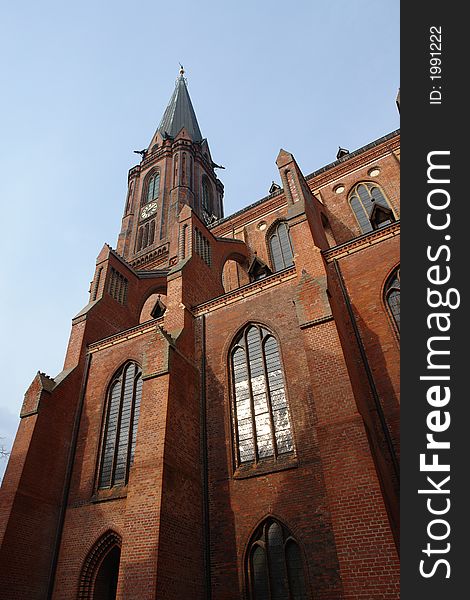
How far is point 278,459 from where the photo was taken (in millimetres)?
10078

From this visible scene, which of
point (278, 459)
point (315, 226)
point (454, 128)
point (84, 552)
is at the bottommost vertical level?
point (84, 552)

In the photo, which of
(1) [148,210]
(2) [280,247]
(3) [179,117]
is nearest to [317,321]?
(2) [280,247]

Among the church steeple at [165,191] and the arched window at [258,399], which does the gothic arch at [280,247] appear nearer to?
the church steeple at [165,191]

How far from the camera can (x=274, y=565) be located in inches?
352

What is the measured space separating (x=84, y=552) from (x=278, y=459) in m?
6.00

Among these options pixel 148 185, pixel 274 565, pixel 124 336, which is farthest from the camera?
pixel 148 185

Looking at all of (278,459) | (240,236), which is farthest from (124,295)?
(278,459)

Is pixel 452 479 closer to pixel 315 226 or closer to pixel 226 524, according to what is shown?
pixel 226 524

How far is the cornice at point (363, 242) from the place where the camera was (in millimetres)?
11797

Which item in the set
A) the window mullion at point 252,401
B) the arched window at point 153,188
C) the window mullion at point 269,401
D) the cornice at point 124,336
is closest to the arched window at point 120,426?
the cornice at point 124,336

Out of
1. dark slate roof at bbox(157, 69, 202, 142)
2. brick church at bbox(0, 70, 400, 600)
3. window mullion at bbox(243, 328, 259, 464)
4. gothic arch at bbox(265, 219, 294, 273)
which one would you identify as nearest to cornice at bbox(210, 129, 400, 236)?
gothic arch at bbox(265, 219, 294, 273)

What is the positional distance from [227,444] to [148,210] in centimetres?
2384

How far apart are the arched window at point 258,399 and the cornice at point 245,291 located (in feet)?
3.99

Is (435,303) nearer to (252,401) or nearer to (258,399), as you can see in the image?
(258,399)
